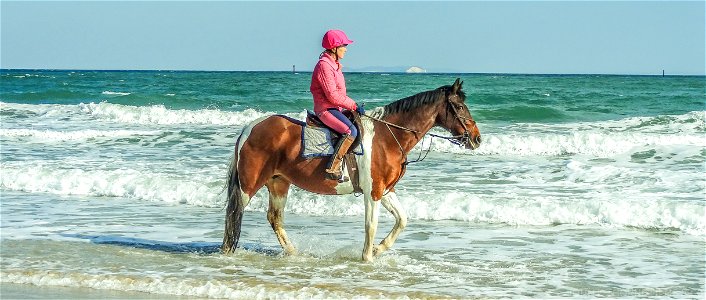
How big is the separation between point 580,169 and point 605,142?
4564 millimetres

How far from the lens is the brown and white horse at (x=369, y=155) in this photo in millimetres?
7812

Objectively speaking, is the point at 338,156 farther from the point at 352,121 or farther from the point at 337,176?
the point at 352,121

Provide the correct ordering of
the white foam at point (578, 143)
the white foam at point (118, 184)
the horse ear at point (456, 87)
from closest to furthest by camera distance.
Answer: the horse ear at point (456, 87)
the white foam at point (118, 184)
the white foam at point (578, 143)

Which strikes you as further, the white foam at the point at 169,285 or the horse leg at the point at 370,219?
the horse leg at the point at 370,219

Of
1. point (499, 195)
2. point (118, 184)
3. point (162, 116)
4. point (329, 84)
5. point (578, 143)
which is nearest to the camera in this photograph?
point (329, 84)

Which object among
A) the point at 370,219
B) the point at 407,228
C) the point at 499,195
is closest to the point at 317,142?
the point at 370,219

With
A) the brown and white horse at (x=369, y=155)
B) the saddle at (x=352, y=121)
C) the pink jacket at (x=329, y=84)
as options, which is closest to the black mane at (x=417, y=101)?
the brown and white horse at (x=369, y=155)

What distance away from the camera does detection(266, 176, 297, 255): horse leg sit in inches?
332

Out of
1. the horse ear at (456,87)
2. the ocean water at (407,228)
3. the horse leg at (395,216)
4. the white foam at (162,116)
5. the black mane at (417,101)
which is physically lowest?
the white foam at (162,116)

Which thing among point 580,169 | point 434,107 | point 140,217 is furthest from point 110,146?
point 434,107

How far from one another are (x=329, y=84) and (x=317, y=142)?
0.57m

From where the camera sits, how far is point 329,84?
25.0ft

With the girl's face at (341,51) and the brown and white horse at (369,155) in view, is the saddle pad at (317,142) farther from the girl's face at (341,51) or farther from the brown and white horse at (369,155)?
the girl's face at (341,51)

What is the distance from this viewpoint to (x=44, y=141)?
19812mm
